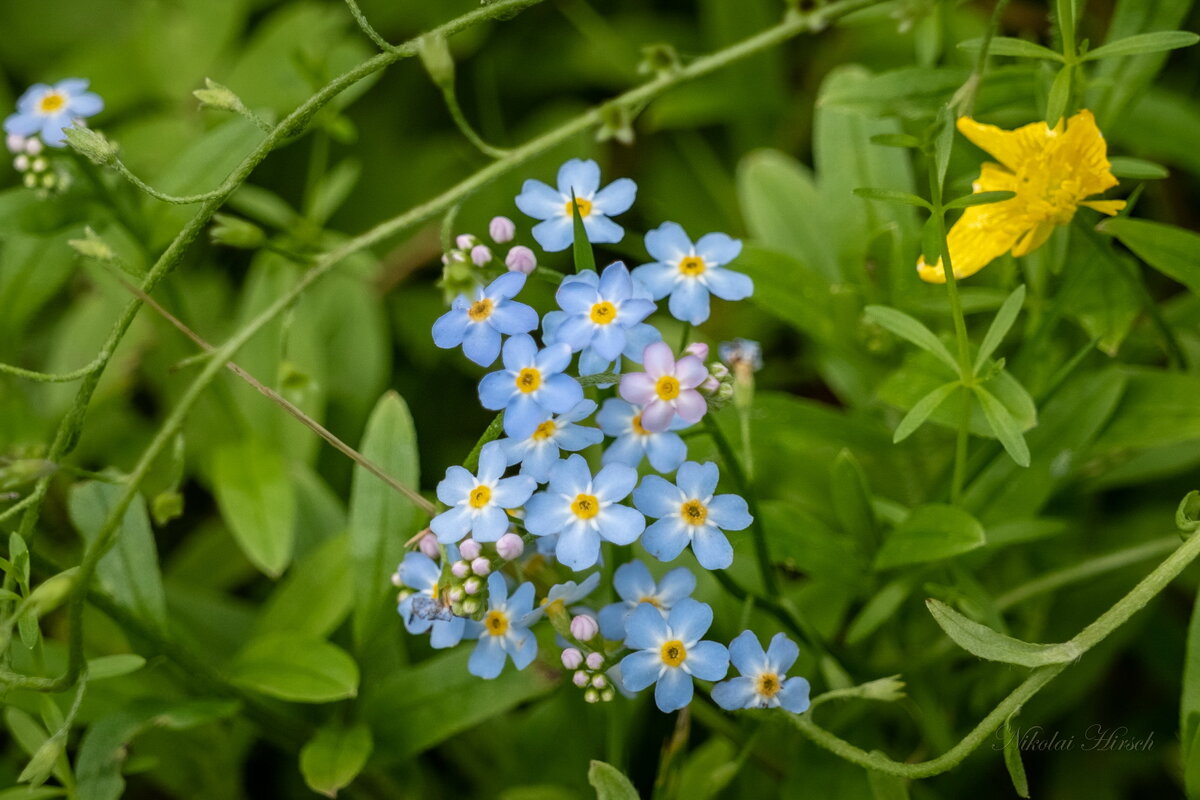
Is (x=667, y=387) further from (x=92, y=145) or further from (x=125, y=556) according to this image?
(x=125, y=556)

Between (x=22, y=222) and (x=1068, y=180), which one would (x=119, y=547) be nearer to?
(x=22, y=222)

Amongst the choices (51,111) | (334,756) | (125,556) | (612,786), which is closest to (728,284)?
(612,786)

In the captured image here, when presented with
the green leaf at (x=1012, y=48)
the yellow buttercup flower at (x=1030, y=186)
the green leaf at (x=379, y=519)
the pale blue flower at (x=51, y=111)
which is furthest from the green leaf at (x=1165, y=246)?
the pale blue flower at (x=51, y=111)

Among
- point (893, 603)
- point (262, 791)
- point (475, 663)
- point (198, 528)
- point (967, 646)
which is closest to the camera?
point (967, 646)

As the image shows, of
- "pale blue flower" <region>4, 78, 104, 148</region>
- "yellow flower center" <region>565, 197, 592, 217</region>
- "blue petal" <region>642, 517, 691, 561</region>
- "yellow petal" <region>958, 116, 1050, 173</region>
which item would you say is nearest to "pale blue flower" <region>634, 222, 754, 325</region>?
"yellow flower center" <region>565, 197, 592, 217</region>

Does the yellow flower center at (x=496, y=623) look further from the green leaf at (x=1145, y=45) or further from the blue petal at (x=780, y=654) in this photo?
the green leaf at (x=1145, y=45)

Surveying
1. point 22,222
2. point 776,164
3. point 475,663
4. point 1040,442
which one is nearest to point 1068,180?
point 1040,442
